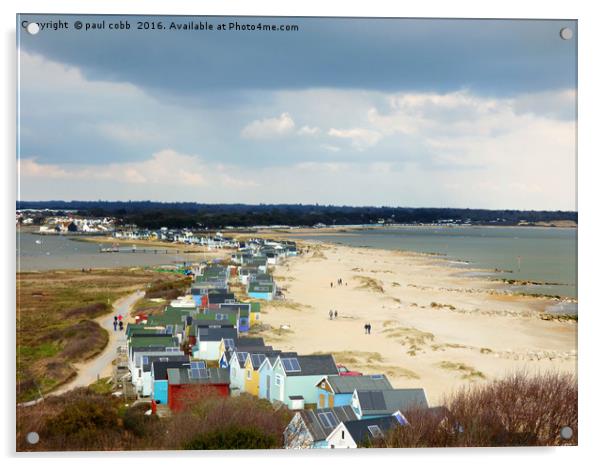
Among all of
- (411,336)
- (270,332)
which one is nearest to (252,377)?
(270,332)

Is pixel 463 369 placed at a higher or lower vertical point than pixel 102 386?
higher

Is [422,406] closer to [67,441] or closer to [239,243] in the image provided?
[67,441]

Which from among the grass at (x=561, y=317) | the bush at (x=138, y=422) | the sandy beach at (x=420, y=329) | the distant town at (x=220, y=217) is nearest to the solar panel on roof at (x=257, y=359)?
the sandy beach at (x=420, y=329)

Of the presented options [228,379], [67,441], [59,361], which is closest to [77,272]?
[59,361]

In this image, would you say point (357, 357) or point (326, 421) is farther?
point (357, 357)

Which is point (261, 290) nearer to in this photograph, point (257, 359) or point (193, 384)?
point (257, 359)

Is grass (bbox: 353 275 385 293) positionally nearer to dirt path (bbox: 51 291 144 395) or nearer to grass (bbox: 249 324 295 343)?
grass (bbox: 249 324 295 343)

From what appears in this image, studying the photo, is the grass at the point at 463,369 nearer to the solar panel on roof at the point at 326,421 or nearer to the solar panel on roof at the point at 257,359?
the solar panel on roof at the point at 326,421
